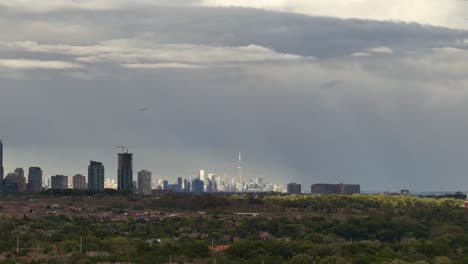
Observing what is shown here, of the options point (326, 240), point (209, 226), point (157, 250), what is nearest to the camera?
point (157, 250)

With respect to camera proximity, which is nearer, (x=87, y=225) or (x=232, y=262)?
(x=232, y=262)

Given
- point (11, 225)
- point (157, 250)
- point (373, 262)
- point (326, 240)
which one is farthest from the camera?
point (11, 225)

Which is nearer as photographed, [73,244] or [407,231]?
[73,244]

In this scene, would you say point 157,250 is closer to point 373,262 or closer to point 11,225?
point 373,262

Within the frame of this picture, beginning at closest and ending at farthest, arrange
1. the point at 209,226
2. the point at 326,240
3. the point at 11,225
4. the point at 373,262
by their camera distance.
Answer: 1. the point at 373,262
2. the point at 326,240
3. the point at 11,225
4. the point at 209,226

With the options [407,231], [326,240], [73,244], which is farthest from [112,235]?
[407,231]

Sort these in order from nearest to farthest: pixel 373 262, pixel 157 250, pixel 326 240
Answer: pixel 373 262 → pixel 157 250 → pixel 326 240

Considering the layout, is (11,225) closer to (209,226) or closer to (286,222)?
(209,226)

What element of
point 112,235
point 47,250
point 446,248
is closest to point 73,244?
point 47,250

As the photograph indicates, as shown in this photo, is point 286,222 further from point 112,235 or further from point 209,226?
point 112,235
